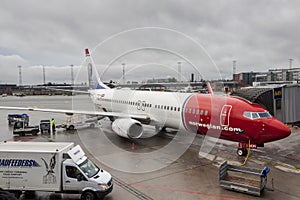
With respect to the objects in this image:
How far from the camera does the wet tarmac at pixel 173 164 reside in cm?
1045

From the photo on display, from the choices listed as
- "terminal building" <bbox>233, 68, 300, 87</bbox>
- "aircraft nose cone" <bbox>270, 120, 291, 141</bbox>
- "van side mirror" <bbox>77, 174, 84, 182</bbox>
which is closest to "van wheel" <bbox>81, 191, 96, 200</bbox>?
"van side mirror" <bbox>77, 174, 84, 182</bbox>

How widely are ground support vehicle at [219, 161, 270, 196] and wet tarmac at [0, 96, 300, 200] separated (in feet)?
0.86

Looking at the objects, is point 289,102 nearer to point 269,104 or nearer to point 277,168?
point 269,104

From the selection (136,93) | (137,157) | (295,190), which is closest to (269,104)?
(295,190)

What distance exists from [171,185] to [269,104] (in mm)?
9674

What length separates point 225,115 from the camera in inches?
584

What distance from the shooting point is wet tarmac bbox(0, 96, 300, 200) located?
10453mm

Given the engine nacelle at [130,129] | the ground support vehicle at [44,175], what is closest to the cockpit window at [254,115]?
the engine nacelle at [130,129]

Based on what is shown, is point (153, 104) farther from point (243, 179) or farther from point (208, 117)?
point (243, 179)

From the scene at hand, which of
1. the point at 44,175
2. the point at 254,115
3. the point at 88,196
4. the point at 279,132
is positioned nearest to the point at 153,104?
the point at 254,115

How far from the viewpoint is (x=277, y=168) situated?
1361cm

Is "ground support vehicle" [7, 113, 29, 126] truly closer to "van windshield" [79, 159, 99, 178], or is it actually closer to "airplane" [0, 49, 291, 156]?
"airplane" [0, 49, 291, 156]

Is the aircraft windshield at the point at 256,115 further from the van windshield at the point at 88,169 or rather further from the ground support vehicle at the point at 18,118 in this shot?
the ground support vehicle at the point at 18,118

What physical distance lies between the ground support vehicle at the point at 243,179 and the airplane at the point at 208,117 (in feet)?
9.87
